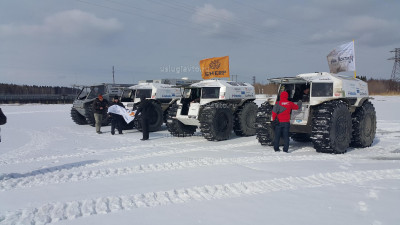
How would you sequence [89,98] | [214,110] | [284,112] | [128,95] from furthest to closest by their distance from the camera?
1. [89,98]
2. [128,95]
3. [214,110]
4. [284,112]

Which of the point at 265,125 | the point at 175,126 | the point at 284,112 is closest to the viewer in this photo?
the point at 284,112

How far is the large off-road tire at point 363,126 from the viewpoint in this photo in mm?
8562

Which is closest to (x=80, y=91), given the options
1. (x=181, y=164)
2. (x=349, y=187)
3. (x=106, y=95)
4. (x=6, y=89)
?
(x=106, y=95)

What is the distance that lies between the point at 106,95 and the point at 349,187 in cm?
1229

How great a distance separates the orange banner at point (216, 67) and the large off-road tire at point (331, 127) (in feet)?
20.3

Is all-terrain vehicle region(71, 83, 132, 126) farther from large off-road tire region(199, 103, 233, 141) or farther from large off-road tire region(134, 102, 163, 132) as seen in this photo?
large off-road tire region(199, 103, 233, 141)

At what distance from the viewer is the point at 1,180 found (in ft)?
18.6

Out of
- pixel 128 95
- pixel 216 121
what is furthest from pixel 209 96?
pixel 128 95

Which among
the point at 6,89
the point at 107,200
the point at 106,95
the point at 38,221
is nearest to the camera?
the point at 38,221

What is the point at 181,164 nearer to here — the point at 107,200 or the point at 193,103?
the point at 107,200

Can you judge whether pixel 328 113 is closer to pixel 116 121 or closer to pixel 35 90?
pixel 116 121

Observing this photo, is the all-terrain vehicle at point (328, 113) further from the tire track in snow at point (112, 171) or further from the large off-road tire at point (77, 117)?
the large off-road tire at point (77, 117)

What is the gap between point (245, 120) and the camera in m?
11.4

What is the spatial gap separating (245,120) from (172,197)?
279 inches
